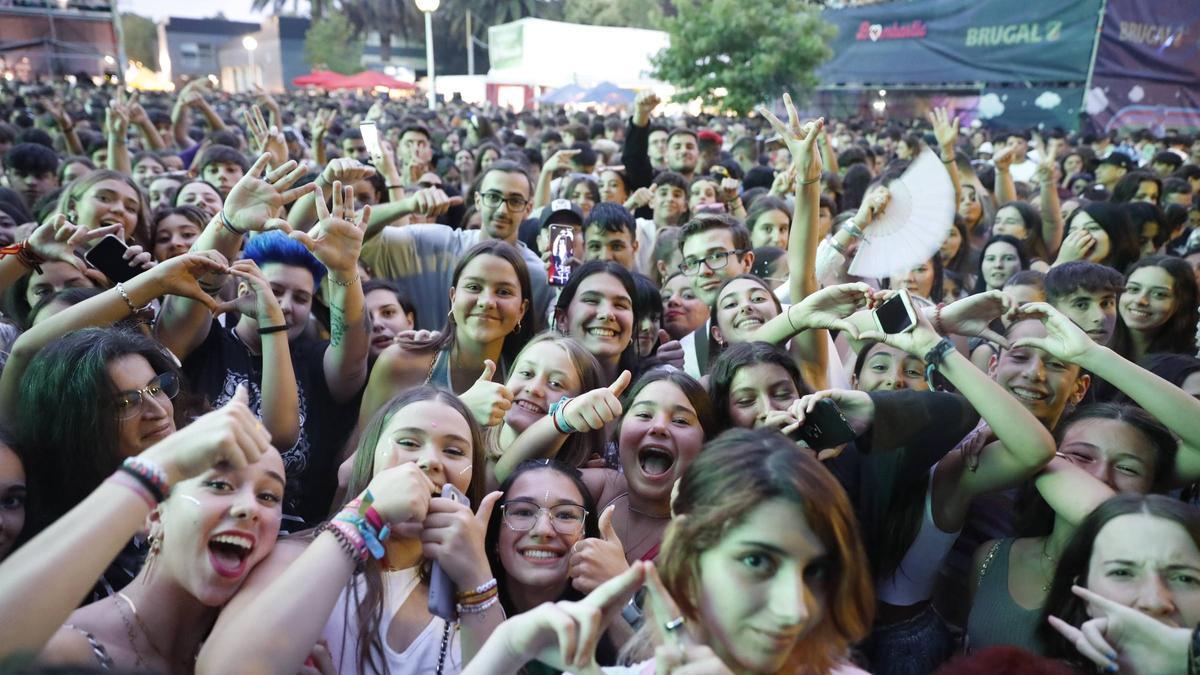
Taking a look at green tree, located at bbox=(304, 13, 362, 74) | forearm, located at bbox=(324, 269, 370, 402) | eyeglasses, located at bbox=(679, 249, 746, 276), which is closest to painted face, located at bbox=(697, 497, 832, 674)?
forearm, located at bbox=(324, 269, 370, 402)

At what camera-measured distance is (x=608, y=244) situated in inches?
175

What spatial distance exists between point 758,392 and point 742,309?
795 mm

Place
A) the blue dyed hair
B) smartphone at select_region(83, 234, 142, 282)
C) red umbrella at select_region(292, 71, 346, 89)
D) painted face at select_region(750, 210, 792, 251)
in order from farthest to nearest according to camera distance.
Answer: red umbrella at select_region(292, 71, 346, 89), painted face at select_region(750, 210, 792, 251), the blue dyed hair, smartphone at select_region(83, 234, 142, 282)

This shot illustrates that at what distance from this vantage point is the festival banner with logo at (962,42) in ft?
59.4

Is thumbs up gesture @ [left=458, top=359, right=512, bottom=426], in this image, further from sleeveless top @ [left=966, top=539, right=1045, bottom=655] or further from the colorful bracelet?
sleeveless top @ [left=966, top=539, right=1045, bottom=655]

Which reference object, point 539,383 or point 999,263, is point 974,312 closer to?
point 539,383

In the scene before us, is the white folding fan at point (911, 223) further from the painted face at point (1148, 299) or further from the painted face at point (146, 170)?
the painted face at point (146, 170)

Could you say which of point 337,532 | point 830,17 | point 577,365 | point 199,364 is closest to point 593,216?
point 577,365

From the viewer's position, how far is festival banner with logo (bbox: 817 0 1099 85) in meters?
18.1

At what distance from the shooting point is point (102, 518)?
4.55 feet

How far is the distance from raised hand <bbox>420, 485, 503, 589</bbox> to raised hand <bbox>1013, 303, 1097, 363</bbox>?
175 centimetres

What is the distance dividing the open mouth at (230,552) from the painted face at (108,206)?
8.42 feet

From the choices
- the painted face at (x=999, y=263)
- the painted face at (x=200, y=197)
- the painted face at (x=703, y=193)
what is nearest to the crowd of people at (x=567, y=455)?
the painted face at (x=999, y=263)

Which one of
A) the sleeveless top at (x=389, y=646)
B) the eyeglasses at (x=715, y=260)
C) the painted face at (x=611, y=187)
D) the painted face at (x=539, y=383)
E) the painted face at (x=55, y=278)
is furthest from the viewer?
the painted face at (x=611, y=187)
